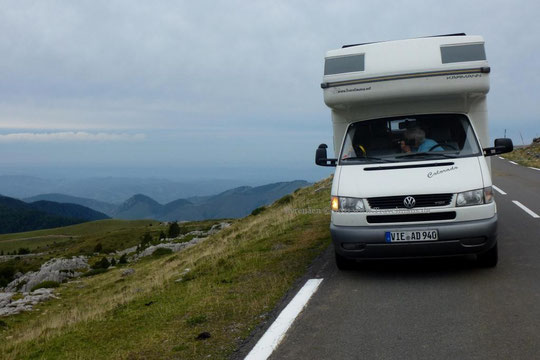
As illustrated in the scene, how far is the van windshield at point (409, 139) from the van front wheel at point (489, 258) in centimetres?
135

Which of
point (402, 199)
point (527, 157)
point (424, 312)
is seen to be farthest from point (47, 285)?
point (424, 312)

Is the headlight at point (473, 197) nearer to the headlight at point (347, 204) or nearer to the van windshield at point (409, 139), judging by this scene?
the van windshield at point (409, 139)

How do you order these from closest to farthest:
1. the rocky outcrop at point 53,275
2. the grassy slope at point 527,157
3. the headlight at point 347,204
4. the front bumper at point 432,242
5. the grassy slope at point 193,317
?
1. the grassy slope at point 193,317
2. the front bumper at point 432,242
3. the headlight at point 347,204
4. the grassy slope at point 527,157
5. the rocky outcrop at point 53,275

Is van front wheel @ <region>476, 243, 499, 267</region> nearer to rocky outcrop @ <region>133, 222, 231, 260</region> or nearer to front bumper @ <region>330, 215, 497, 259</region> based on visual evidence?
front bumper @ <region>330, 215, 497, 259</region>

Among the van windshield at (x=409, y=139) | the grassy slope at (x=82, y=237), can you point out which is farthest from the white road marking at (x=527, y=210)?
the grassy slope at (x=82, y=237)

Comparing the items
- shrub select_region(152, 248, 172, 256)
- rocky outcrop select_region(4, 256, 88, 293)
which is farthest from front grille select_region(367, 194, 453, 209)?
rocky outcrop select_region(4, 256, 88, 293)

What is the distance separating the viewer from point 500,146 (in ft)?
25.1

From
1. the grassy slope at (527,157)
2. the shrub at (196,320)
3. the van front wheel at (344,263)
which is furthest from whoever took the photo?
the grassy slope at (527,157)

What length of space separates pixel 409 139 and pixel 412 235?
193 centimetres

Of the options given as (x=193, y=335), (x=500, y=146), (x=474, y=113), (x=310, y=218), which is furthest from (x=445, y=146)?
(x=310, y=218)

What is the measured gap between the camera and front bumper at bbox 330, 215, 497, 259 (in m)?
6.20

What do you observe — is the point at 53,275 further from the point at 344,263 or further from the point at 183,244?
the point at 344,263

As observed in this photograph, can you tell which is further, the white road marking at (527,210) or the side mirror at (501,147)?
the white road marking at (527,210)

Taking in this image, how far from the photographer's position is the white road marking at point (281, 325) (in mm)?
4426
